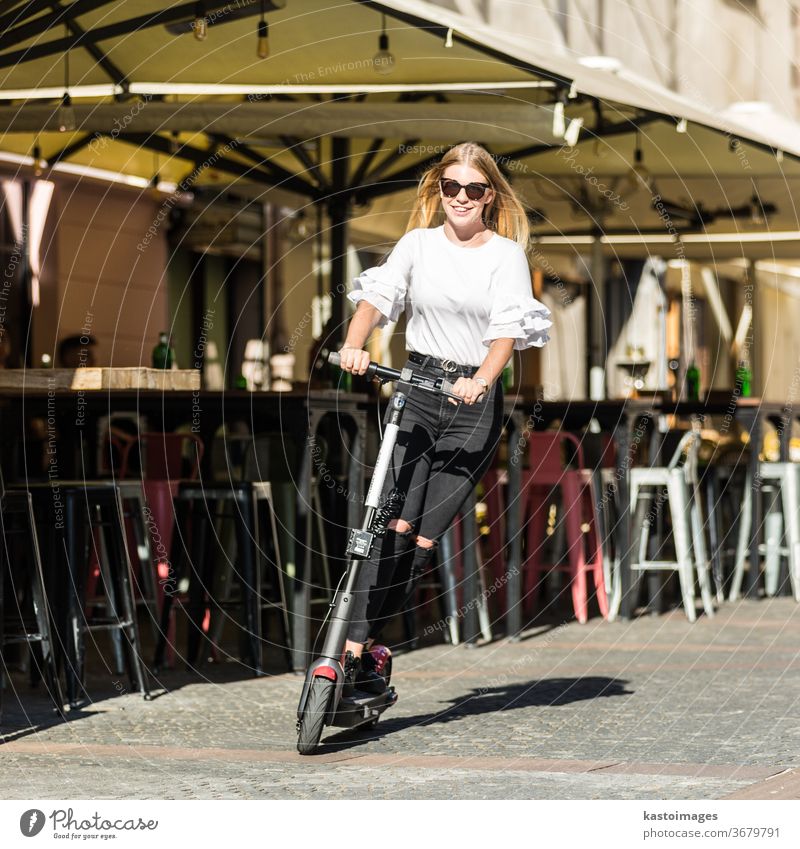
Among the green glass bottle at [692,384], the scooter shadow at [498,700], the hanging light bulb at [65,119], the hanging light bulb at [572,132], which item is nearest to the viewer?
the scooter shadow at [498,700]

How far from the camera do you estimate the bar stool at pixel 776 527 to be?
29.6 ft

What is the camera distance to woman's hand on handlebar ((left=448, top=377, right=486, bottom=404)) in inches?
175

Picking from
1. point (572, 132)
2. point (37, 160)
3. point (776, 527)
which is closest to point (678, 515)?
point (776, 527)

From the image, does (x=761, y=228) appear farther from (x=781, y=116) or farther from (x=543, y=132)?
(x=543, y=132)

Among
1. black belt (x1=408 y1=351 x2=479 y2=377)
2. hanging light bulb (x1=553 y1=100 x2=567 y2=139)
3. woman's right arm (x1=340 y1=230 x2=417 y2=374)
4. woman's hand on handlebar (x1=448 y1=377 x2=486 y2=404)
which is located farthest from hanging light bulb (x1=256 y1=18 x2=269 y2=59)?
woman's hand on handlebar (x1=448 y1=377 x2=486 y2=404)

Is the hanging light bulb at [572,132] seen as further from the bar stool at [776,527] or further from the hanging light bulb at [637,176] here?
the bar stool at [776,527]

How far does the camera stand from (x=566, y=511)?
8117 mm

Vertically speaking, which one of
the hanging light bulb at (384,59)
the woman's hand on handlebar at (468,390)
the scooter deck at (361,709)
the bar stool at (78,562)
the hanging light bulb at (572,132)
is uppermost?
the hanging light bulb at (384,59)

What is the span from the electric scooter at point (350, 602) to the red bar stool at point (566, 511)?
10.1 feet

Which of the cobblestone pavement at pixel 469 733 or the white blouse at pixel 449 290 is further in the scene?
the white blouse at pixel 449 290

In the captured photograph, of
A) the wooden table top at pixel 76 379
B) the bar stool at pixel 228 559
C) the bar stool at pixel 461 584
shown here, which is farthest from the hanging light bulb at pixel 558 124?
the wooden table top at pixel 76 379

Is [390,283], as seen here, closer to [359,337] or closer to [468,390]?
[359,337]

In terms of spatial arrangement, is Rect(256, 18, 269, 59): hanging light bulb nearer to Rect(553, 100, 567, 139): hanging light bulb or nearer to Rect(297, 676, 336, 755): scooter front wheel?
Rect(553, 100, 567, 139): hanging light bulb
